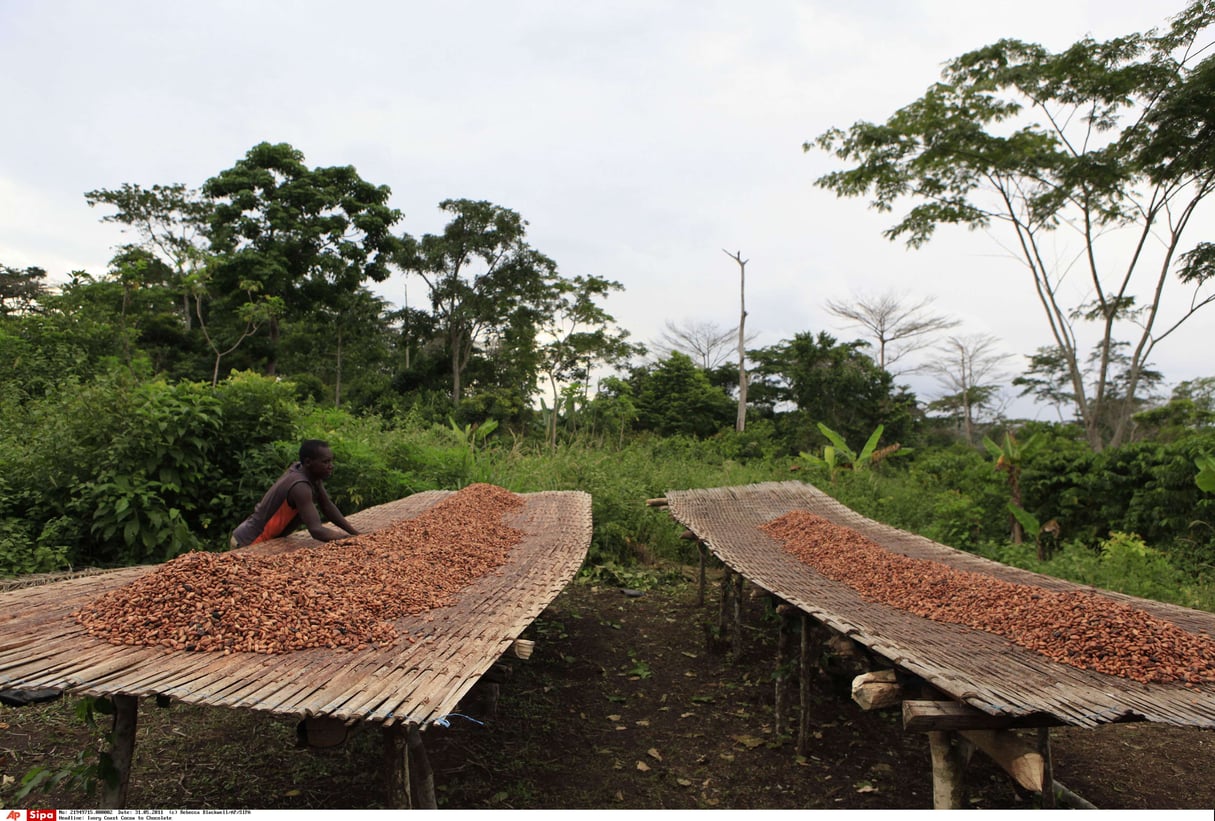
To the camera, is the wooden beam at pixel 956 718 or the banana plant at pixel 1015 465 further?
the banana plant at pixel 1015 465

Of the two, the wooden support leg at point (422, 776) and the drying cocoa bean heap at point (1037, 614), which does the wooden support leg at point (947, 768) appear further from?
the wooden support leg at point (422, 776)

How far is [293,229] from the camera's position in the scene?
1473 centimetres

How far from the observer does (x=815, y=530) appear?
4.86 meters

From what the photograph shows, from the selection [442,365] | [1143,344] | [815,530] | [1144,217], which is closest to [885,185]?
[1144,217]

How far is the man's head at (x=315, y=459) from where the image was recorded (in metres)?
3.88

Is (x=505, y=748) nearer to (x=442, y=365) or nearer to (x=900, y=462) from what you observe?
(x=900, y=462)

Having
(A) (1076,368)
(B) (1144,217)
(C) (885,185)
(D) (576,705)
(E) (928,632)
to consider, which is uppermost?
(C) (885,185)

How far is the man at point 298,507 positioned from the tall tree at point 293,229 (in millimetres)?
11410

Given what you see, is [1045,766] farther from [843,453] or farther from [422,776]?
[843,453]

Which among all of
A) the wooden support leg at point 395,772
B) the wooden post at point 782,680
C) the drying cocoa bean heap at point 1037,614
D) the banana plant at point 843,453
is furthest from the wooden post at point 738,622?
the banana plant at point 843,453

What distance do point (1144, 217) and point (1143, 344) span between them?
1457 mm

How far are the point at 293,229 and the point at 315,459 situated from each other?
40.6ft

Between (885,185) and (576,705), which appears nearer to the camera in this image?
(576,705)

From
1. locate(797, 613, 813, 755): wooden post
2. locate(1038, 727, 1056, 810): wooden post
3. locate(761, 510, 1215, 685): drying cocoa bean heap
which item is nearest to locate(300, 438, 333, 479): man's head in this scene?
locate(797, 613, 813, 755): wooden post
